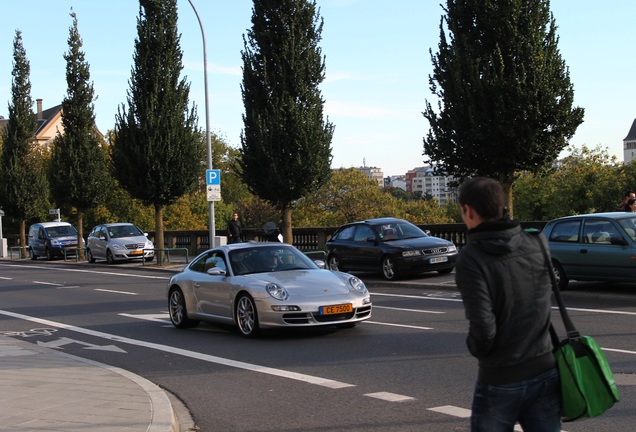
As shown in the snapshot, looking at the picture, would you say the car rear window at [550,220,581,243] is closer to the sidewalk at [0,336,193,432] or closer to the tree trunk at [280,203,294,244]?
the sidewalk at [0,336,193,432]

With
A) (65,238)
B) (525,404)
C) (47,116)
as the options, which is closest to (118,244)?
(65,238)

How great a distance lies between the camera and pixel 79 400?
785cm

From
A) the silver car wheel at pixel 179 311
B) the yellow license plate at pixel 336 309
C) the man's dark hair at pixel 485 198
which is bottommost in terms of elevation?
the silver car wheel at pixel 179 311

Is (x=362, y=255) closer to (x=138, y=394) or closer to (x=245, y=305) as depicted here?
(x=245, y=305)

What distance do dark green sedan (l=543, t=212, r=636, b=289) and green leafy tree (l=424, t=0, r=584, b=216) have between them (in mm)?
4404

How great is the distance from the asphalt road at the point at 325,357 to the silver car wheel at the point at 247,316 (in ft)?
0.63

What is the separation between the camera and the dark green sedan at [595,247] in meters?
14.7

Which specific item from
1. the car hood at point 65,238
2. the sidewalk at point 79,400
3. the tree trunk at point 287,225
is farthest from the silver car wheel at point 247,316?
the car hood at point 65,238

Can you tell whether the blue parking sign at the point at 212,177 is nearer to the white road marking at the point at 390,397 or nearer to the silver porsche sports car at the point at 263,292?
the silver porsche sports car at the point at 263,292

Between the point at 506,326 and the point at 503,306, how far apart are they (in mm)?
90

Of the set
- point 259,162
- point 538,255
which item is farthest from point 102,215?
point 538,255

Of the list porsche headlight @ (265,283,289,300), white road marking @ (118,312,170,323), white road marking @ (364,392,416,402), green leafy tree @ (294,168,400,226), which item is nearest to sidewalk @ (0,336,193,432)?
white road marking @ (364,392,416,402)

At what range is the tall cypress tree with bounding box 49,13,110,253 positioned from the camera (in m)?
44.8

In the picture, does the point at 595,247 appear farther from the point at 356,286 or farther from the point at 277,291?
the point at 277,291
